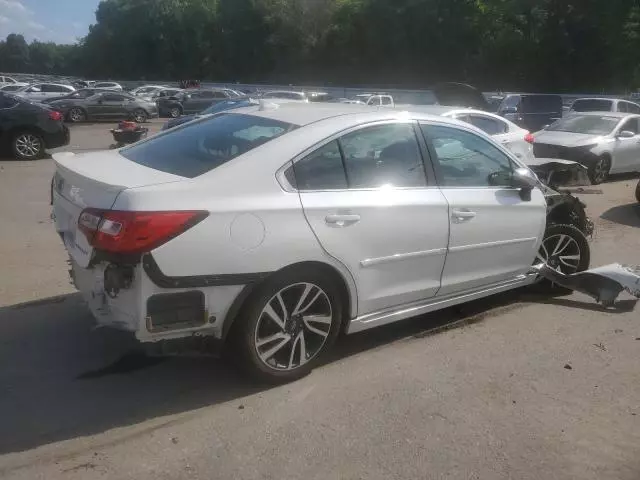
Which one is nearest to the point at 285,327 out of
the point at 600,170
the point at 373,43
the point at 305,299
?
the point at 305,299

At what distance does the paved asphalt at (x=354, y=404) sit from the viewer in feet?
11.2

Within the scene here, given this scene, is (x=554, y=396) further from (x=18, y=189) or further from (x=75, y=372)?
(x=18, y=189)

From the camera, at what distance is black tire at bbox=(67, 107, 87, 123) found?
102ft

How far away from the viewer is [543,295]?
614 cm

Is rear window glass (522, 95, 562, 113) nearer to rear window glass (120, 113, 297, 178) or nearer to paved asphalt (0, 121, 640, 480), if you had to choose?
paved asphalt (0, 121, 640, 480)

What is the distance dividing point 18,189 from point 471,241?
→ 880cm

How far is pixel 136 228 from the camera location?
355cm

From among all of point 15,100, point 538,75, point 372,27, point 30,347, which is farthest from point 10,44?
point 30,347

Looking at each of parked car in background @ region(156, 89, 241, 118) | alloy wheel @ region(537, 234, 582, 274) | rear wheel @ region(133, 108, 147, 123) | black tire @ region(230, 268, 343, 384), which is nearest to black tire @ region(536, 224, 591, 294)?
alloy wheel @ region(537, 234, 582, 274)

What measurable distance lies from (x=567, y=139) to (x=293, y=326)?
11.8m

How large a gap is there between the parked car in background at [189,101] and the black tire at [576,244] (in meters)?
31.4

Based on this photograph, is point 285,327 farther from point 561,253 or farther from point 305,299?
point 561,253

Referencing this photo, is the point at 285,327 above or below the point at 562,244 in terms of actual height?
below

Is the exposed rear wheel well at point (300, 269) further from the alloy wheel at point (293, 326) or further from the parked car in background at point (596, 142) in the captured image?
the parked car in background at point (596, 142)
